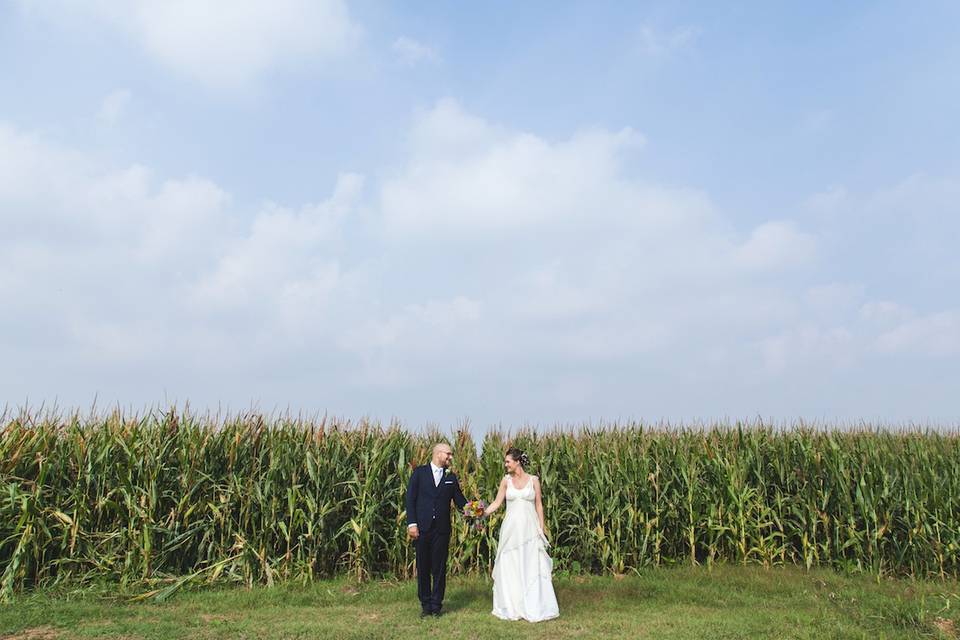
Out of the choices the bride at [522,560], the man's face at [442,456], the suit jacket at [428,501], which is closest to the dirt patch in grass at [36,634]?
the suit jacket at [428,501]

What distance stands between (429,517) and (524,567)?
60.6 inches

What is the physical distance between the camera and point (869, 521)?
43.7 feet

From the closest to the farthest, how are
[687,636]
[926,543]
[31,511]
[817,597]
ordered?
[687,636] < [817,597] < [31,511] < [926,543]

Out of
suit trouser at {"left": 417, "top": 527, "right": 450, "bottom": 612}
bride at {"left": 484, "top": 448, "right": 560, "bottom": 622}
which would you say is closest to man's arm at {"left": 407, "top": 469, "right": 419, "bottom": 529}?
suit trouser at {"left": 417, "top": 527, "right": 450, "bottom": 612}

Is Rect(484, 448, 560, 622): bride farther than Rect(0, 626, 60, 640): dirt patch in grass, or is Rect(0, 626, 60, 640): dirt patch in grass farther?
Rect(484, 448, 560, 622): bride

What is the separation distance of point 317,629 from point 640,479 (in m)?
6.87

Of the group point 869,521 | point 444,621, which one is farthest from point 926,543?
point 444,621

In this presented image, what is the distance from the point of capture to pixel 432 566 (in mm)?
9922

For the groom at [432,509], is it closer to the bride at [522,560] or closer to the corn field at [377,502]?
the bride at [522,560]

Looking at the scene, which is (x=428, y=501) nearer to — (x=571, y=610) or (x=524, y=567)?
(x=524, y=567)

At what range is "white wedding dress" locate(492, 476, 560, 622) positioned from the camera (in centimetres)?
955

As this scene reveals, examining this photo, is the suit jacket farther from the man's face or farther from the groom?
the man's face

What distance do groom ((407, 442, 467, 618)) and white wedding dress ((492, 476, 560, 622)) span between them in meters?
0.85

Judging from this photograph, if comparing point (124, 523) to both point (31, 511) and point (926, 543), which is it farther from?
point (926, 543)
